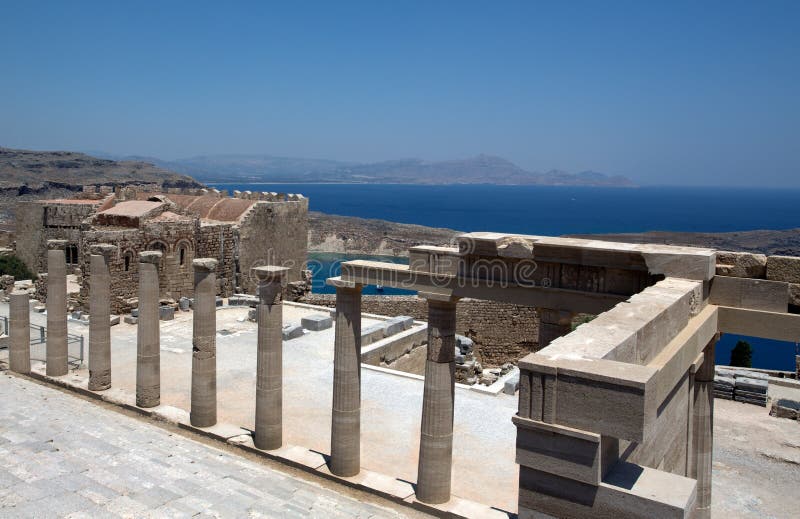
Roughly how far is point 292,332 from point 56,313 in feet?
20.4

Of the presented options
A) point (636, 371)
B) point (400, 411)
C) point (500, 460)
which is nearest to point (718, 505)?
point (500, 460)

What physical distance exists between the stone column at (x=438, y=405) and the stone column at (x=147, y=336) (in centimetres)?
635

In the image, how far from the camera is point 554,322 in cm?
870

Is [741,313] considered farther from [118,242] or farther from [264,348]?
[118,242]

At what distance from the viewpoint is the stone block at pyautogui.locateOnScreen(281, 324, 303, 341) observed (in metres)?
18.6

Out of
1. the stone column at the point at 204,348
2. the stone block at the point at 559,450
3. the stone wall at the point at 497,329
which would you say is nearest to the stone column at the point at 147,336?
the stone column at the point at 204,348

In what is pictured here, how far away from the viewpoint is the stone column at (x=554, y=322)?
862cm

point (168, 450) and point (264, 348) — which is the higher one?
point (264, 348)

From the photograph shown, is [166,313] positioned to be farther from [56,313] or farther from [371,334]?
[371,334]

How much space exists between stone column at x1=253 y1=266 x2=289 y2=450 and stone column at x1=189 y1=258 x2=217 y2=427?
1383mm

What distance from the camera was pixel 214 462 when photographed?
1020cm

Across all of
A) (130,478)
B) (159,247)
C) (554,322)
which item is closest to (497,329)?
(159,247)

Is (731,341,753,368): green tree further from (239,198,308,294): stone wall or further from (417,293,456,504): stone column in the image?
(417,293,456,504): stone column

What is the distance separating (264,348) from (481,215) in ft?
547
